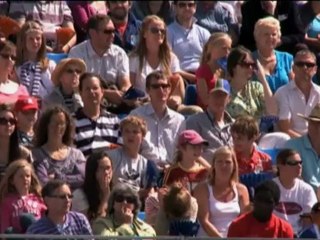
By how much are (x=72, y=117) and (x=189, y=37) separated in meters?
3.01

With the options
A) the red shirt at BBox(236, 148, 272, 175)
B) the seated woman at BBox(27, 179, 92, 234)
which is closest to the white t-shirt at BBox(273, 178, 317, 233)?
the red shirt at BBox(236, 148, 272, 175)

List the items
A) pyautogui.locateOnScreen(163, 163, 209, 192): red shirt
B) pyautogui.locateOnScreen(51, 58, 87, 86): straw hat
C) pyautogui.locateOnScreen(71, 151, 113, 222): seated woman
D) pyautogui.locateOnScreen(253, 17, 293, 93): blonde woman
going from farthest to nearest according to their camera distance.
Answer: pyautogui.locateOnScreen(253, 17, 293, 93): blonde woman → pyautogui.locateOnScreen(51, 58, 87, 86): straw hat → pyautogui.locateOnScreen(163, 163, 209, 192): red shirt → pyautogui.locateOnScreen(71, 151, 113, 222): seated woman

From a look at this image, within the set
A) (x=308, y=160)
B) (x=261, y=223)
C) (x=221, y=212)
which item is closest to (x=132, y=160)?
(x=221, y=212)

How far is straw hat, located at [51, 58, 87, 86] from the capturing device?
52.4ft

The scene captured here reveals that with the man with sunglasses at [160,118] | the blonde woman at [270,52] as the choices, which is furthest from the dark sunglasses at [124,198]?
the blonde woman at [270,52]

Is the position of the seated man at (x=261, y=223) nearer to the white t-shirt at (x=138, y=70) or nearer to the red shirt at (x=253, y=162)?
the red shirt at (x=253, y=162)

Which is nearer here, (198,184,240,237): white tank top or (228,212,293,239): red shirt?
(228,212,293,239): red shirt

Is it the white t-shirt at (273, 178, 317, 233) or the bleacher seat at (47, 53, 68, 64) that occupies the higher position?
the bleacher seat at (47, 53, 68, 64)

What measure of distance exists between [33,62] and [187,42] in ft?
7.01

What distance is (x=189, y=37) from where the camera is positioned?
59.0 feet

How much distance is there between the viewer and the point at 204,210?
14555 mm

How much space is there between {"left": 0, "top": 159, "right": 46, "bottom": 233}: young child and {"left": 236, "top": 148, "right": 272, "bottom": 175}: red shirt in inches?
80.5

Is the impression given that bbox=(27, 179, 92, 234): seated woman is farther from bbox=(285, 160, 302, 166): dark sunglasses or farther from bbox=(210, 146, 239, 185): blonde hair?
bbox=(285, 160, 302, 166): dark sunglasses

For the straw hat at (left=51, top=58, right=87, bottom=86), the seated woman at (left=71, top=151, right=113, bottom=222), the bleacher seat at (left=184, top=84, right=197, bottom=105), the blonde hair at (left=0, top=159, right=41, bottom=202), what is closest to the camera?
the blonde hair at (left=0, top=159, right=41, bottom=202)
